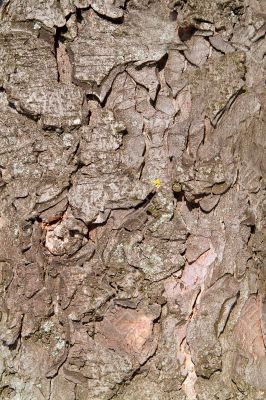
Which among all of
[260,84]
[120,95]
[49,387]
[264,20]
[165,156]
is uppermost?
[264,20]

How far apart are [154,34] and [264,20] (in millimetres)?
338

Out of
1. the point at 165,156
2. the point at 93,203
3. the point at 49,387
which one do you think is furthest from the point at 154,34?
the point at 49,387

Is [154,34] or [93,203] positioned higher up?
[154,34]

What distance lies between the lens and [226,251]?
1821 mm

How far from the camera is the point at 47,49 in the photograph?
5.58 ft

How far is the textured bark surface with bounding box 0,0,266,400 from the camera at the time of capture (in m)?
1.72

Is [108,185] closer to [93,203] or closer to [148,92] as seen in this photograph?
[93,203]

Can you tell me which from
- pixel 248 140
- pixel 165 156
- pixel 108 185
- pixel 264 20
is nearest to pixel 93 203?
pixel 108 185

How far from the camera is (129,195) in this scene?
1.75m

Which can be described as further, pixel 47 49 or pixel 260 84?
pixel 260 84

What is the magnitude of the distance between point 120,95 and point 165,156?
0.23m

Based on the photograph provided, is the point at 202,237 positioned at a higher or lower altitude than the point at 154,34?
lower

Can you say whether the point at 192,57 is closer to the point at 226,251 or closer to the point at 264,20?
the point at 264,20

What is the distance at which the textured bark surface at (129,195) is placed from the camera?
1.72 metres
